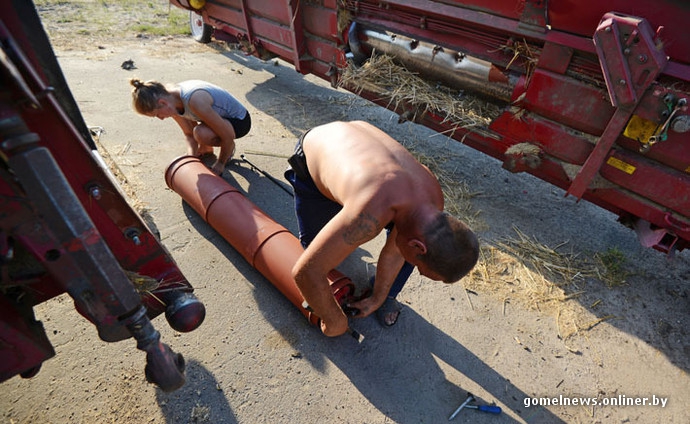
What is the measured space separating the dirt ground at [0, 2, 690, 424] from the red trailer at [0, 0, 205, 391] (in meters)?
0.93

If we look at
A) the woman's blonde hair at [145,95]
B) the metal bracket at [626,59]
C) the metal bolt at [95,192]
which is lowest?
the woman's blonde hair at [145,95]

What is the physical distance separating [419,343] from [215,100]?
3363mm

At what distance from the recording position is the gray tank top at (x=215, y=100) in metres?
3.78

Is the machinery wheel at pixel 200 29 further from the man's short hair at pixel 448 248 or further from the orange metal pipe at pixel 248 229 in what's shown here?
the man's short hair at pixel 448 248

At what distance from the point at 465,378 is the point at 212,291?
87.6 inches

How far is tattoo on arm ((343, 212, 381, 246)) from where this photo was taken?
1905 millimetres

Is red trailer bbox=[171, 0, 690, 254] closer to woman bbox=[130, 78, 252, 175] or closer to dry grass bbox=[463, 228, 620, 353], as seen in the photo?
dry grass bbox=[463, 228, 620, 353]

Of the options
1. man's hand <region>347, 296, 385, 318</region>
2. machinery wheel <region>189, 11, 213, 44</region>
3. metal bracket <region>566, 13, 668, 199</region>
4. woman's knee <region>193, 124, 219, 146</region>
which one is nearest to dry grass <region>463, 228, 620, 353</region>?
man's hand <region>347, 296, 385, 318</region>

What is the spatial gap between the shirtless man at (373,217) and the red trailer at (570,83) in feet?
5.83

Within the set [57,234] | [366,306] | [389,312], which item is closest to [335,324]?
[366,306]

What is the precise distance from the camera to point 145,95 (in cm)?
335

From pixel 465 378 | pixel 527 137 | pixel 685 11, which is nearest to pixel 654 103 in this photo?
pixel 685 11

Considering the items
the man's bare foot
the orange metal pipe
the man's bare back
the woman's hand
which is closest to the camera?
the man's bare back

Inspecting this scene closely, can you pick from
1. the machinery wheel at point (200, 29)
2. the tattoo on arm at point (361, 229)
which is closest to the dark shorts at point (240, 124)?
the tattoo on arm at point (361, 229)
